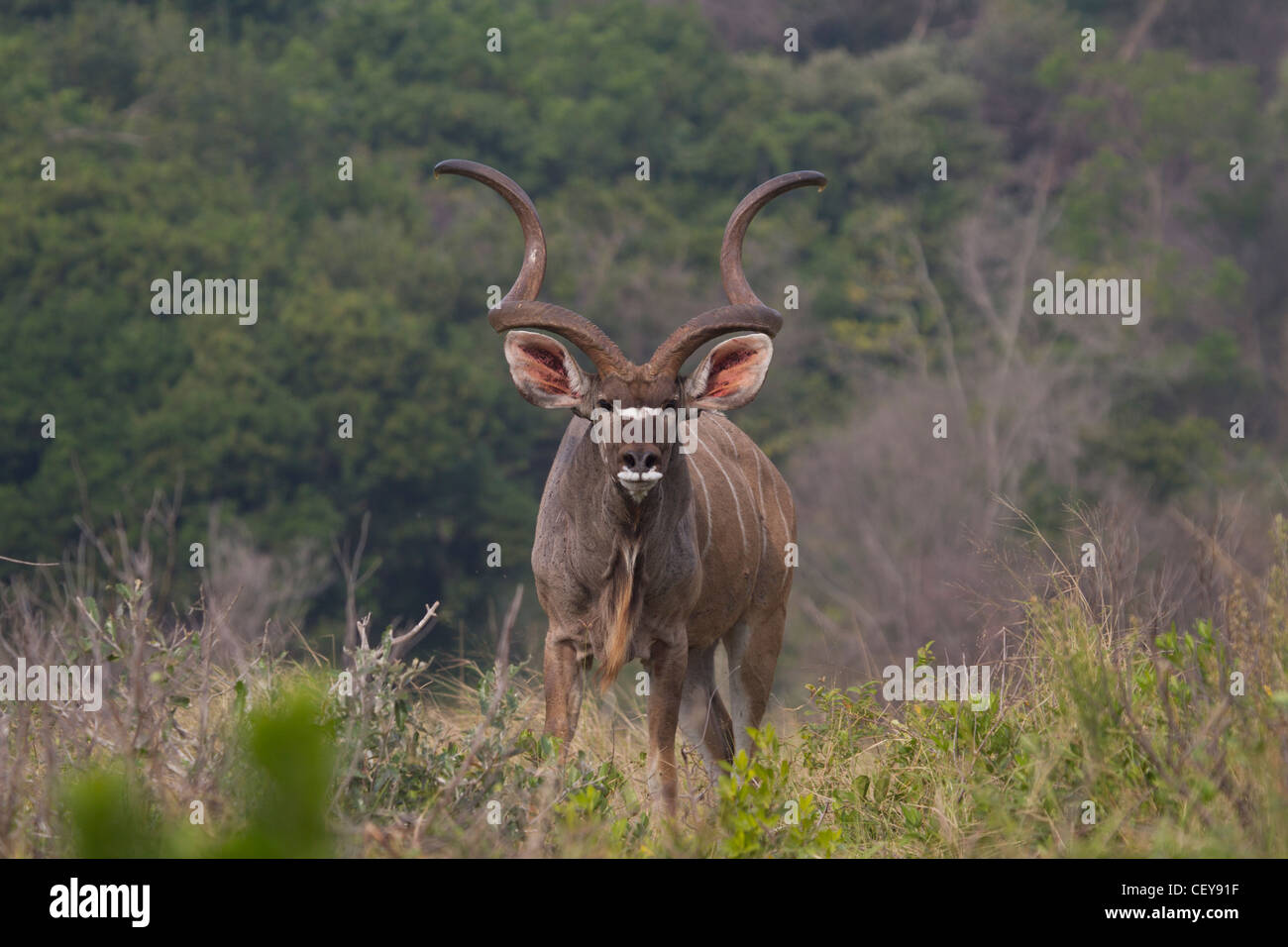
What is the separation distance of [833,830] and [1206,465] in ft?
98.3

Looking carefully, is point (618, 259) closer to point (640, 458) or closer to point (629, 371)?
point (629, 371)

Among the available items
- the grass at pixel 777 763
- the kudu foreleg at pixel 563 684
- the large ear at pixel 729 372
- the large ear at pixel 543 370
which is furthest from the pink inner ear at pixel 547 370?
the grass at pixel 777 763

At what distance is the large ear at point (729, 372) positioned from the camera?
6.43 meters

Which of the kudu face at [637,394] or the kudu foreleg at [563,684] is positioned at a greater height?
the kudu face at [637,394]

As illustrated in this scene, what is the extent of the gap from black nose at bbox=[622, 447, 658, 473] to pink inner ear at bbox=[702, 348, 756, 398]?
581 millimetres

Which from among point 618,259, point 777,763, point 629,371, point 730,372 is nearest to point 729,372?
point 730,372

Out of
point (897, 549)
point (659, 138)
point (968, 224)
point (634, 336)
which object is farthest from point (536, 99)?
point (897, 549)

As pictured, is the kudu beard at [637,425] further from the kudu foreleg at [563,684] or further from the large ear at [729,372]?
the kudu foreleg at [563,684]

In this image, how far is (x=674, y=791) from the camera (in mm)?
6277

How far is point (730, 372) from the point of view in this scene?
21.2 feet

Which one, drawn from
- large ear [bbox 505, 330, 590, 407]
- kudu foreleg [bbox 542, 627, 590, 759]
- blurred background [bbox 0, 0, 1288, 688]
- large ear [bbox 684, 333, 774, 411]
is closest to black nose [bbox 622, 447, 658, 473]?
large ear [bbox 505, 330, 590, 407]

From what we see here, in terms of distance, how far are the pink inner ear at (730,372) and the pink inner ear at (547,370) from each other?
0.49 metres

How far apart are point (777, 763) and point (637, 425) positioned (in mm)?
1241

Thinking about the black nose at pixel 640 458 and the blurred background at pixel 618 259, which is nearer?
the black nose at pixel 640 458
